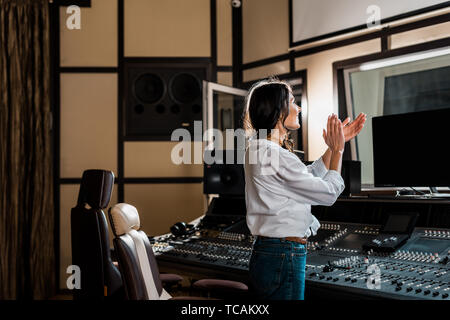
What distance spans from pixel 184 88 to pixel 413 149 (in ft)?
8.51

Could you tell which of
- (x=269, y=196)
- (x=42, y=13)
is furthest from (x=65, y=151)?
(x=269, y=196)

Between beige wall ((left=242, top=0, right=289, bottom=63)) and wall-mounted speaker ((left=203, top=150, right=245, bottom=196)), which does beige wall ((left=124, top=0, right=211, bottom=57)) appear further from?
wall-mounted speaker ((left=203, top=150, right=245, bottom=196))

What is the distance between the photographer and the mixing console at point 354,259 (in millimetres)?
1659

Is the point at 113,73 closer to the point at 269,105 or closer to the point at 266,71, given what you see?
the point at 266,71

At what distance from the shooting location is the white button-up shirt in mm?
1639

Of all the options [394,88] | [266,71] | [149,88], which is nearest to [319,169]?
[394,88]

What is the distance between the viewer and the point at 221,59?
14.9 feet

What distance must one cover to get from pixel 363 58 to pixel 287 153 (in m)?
2.18

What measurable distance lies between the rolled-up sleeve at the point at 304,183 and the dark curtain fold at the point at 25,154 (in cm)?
332

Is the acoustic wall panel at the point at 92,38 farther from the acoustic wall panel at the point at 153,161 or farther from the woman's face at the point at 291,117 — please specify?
the woman's face at the point at 291,117

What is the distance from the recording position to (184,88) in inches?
177
